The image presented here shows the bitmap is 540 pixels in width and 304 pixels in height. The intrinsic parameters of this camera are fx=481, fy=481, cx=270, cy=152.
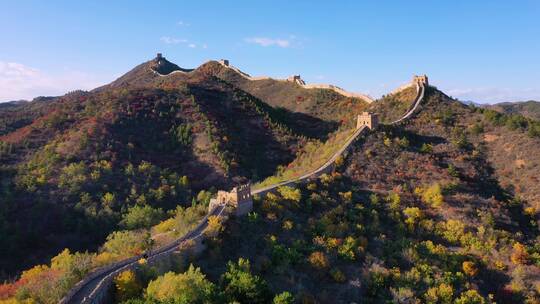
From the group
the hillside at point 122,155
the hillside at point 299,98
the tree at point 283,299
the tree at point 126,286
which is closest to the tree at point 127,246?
the tree at point 126,286

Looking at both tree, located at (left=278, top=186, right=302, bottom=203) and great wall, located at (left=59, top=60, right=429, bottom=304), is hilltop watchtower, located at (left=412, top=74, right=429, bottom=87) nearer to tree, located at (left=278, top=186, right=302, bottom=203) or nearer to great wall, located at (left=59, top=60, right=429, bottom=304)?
great wall, located at (left=59, top=60, right=429, bottom=304)

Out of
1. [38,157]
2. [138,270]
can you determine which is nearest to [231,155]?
[38,157]

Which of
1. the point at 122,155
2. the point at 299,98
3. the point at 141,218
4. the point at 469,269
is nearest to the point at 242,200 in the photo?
the point at 141,218

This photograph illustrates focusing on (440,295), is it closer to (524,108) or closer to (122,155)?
(122,155)

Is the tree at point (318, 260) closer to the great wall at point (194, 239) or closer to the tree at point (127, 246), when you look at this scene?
the great wall at point (194, 239)

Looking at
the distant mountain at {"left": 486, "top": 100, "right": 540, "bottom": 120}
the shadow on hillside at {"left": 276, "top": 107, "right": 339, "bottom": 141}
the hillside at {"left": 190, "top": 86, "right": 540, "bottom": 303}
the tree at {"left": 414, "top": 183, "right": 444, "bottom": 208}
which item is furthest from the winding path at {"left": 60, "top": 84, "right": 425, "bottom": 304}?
the distant mountain at {"left": 486, "top": 100, "right": 540, "bottom": 120}
